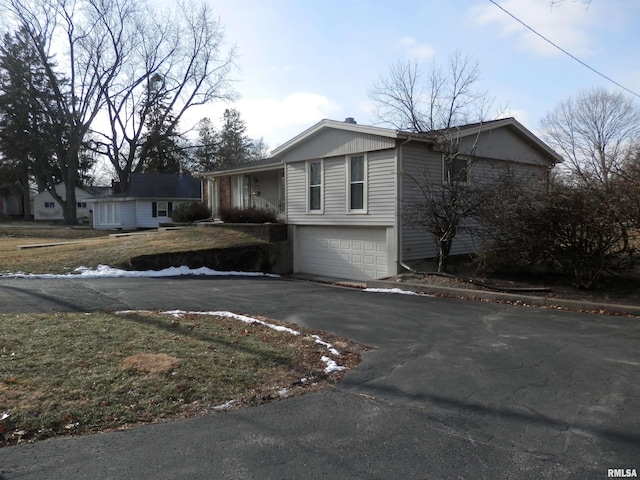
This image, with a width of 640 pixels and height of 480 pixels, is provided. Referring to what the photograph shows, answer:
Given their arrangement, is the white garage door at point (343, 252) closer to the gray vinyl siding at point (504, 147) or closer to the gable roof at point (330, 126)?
the gable roof at point (330, 126)

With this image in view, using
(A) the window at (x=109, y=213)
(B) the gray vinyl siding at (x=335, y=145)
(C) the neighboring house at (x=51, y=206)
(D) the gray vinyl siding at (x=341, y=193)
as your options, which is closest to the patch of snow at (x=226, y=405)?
(D) the gray vinyl siding at (x=341, y=193)

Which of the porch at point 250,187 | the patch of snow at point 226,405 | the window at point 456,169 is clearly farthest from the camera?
the porch at point 250,187

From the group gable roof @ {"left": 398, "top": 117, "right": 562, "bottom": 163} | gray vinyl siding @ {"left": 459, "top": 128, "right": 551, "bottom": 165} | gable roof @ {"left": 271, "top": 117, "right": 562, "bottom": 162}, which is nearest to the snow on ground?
gable roof @ {"left": 271, "top": 117, "right": 562, "bottom": 162}

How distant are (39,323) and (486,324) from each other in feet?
23.0

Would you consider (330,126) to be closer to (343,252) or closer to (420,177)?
(420,177)

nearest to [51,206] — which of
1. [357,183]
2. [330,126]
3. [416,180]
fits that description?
[330,126]

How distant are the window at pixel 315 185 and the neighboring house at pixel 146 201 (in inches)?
946

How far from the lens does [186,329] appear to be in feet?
23.5

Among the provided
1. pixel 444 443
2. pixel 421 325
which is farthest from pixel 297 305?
pixel 444 443

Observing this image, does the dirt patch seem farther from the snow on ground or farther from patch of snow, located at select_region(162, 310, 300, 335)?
the snow on ground

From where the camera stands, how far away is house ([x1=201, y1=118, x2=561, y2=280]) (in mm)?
14852

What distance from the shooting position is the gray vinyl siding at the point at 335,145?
1511 cm

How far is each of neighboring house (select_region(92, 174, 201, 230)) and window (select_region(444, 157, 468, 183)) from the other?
92.4 feet

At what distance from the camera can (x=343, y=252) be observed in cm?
1706
